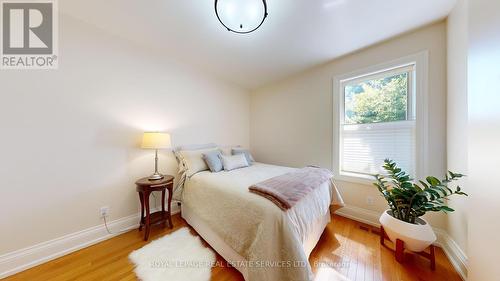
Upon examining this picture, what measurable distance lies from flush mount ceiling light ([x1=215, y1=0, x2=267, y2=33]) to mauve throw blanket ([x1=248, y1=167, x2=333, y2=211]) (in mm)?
1520

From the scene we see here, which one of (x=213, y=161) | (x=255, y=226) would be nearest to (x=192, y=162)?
(x=213, y=161)

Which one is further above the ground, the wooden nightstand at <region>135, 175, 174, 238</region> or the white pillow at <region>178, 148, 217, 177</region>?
the white pillow at <region>178, 148, 217, 177</region>

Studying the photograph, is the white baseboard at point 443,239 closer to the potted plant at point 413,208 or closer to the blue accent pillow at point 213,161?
the potted plant at point 413,208

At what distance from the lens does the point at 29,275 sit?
54.0 inches

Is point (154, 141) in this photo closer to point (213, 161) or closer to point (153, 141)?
point (153, 141)

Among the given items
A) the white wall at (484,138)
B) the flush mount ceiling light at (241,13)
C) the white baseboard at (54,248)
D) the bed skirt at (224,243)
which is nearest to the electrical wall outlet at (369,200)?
the bed skirt at (224,243)

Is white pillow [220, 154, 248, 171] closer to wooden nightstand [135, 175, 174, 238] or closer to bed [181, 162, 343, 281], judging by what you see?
bed [181, 162, 343, 281]

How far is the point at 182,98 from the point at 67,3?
1408 mm

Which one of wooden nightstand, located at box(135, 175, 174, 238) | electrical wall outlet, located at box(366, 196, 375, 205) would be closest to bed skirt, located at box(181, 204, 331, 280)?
wooden nightstand, located at box(135, 175, 174, 238)

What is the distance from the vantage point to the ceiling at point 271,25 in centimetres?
149

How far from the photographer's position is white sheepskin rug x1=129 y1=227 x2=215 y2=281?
134cm

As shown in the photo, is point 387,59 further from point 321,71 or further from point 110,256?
point 110,256

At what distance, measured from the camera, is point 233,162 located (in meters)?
2.48

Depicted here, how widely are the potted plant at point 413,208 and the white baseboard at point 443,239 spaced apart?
27 cm
